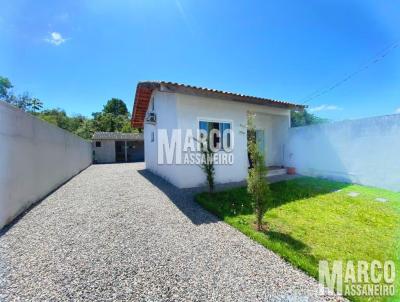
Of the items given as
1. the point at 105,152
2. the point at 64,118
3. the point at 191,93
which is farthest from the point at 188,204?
the point at 64,118

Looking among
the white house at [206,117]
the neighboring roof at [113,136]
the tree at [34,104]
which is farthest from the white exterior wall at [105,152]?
the tree at [34,104]

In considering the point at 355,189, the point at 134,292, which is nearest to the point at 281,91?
the point at 355,189

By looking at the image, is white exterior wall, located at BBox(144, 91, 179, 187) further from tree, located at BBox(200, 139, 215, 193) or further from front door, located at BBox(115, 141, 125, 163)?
front door, located at BBox(115, 141, 125, 163)

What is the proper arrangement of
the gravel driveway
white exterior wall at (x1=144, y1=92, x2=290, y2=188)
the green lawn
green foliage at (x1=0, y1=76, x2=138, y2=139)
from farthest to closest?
green foliage at (x1=0, y1=76, x2=138, y2=139) → white exterior wall at (x1=144, y1=92, x2=290, y2=188) → the green lawn → the gravel driveway

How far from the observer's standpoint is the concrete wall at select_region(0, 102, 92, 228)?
17.6 ft

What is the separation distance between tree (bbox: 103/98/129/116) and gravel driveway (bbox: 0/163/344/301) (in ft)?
192

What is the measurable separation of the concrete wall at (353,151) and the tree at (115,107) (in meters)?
56.7

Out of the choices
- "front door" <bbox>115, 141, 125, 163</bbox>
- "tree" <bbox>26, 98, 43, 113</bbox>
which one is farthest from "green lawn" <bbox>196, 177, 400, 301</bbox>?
"tree" <bbox>26, 98, 43, 113</bbox>

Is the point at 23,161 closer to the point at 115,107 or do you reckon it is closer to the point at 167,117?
the point at 167,117

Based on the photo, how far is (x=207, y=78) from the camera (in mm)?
14320

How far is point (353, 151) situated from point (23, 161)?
13.4m

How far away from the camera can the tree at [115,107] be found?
60062mm

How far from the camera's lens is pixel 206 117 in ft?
32.7

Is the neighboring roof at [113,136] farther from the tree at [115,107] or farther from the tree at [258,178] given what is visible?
the tree at [115,107]
